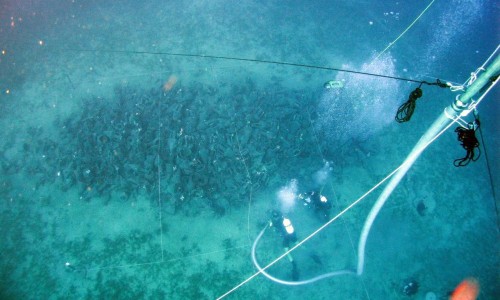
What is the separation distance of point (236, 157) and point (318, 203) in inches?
85.4

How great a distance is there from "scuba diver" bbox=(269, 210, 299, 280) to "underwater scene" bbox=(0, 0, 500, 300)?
41mm

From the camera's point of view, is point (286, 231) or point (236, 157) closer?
point (286, 231)

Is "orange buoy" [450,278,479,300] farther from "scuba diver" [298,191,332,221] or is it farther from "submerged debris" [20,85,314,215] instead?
"submerged debris" [20,85,314,215]

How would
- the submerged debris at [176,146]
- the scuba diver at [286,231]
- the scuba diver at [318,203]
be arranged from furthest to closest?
the submerged debris at [176,146] < the scuba diver at [318,203] < the scuba diver at [286,231]

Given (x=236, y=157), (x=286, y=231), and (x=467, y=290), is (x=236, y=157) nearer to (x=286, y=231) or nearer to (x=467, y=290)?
(x=286, y=231)

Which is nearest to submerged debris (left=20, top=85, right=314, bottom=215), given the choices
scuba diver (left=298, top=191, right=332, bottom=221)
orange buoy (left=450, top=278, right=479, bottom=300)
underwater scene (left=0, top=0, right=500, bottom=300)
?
underwater scene (left=0, top=0, right=500, bottom=300)

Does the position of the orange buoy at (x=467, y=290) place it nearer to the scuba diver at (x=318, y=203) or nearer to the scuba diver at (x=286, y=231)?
the scuba diver at (x=318, y=203)

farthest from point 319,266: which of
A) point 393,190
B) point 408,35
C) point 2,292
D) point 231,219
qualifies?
point 408,35

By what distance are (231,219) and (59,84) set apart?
19.6 feet

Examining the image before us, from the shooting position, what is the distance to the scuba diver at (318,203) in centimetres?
600

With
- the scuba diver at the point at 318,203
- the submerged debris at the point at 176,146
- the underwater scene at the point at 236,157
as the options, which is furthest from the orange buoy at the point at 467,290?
the submerged debris at the point at 176,146

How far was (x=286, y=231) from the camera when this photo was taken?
5.59 meters

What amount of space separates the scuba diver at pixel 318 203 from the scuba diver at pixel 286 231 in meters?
0.67

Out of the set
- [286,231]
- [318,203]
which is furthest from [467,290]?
[286,231]
